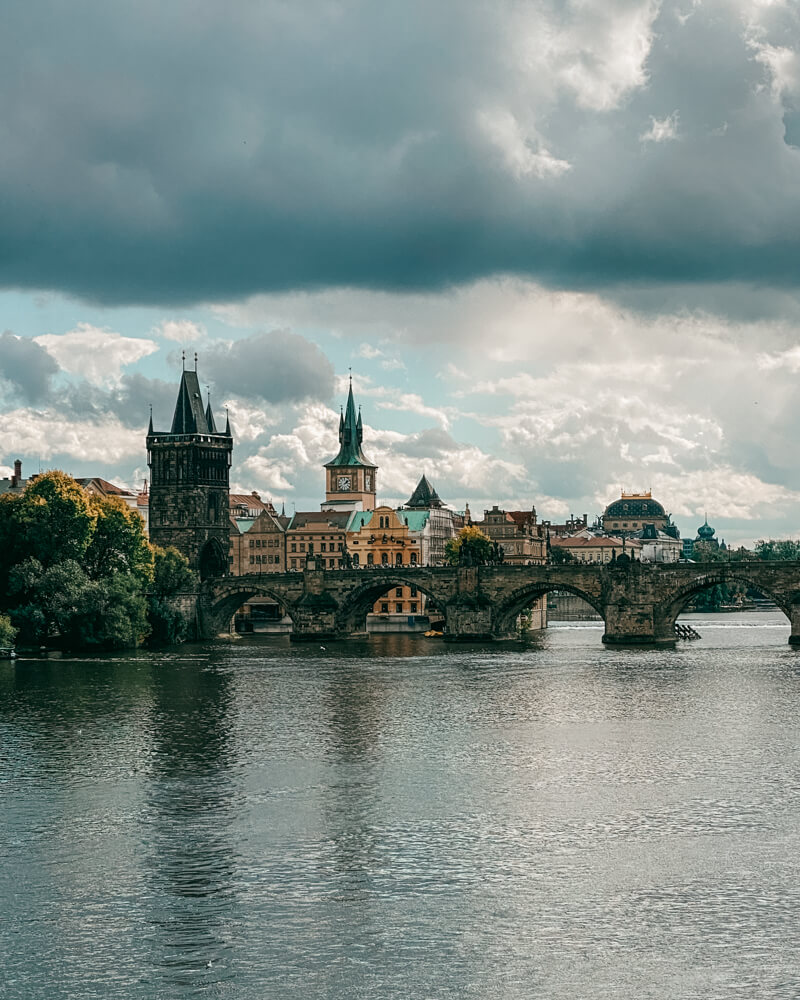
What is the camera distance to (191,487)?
156m

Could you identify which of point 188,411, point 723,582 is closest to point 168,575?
point 188,411

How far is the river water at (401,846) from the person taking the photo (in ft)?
104

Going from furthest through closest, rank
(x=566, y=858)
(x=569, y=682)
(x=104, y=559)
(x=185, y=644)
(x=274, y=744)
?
1. (x=185, y=644)
2. (x=104, y=559)
3. (x=569, y=682)
4. (x=274, y=744)
5. (x=566, y=858)

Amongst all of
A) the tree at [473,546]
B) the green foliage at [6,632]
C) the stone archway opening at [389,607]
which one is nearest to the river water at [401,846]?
the green foliage at [6,632]

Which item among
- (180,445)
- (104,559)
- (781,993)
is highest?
(180,445)

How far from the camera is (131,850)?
41094 mm

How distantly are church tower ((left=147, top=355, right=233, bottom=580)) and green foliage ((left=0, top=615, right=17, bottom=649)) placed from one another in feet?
171

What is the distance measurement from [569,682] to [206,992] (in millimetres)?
56080

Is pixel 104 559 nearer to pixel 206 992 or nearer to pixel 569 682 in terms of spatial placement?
pixel 569 682

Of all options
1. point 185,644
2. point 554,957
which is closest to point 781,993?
point 554,957

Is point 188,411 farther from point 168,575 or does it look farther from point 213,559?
point 168,575

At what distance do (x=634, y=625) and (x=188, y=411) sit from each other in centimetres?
5907

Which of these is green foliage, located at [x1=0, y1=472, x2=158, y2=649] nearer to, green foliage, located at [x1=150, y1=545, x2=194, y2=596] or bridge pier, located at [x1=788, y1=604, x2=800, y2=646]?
green foliage, located at [x1=150, y1=545, x2=194, y2=596]

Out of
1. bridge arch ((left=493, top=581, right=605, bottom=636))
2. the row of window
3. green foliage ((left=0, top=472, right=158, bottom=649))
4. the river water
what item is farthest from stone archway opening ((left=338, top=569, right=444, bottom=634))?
the river water
